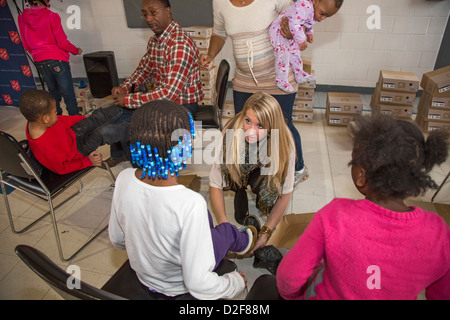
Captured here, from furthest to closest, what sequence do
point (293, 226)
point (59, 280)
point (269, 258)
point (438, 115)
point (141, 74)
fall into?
point (438, 115) < point (141, 74) < point (293, 226) < point (269, 258) < point (59, 280)

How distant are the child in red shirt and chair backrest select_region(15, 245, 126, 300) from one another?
1.16 m

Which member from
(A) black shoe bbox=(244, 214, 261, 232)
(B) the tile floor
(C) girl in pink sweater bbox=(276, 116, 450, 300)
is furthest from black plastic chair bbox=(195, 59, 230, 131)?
(C) girl in pink sweater bbox=(276, 116, 450, 300)

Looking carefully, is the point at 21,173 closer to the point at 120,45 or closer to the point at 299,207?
the point at 299,207

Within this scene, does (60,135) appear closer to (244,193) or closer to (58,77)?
(244,193)

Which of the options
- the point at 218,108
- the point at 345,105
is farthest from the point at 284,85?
the point at 345,105

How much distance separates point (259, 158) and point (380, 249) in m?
1.08

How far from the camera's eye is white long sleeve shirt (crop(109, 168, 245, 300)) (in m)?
0.94

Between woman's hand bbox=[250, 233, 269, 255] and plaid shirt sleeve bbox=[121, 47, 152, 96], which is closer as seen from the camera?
woman's hand bbox=[250, 233, 269, 255]

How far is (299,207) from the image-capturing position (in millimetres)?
2340

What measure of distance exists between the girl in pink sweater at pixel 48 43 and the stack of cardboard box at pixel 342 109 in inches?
120

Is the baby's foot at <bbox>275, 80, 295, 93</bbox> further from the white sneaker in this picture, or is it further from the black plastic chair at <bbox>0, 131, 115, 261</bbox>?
the black plastic chair at <bbox>0, 131, 115, 261</bbox>

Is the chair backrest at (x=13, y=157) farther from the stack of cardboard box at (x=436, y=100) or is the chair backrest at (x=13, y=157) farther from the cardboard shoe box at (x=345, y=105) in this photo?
the stack of cardboard box at (x=436, y=100)

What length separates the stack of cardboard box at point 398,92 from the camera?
3.40 metres

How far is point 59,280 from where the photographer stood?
76 cm
